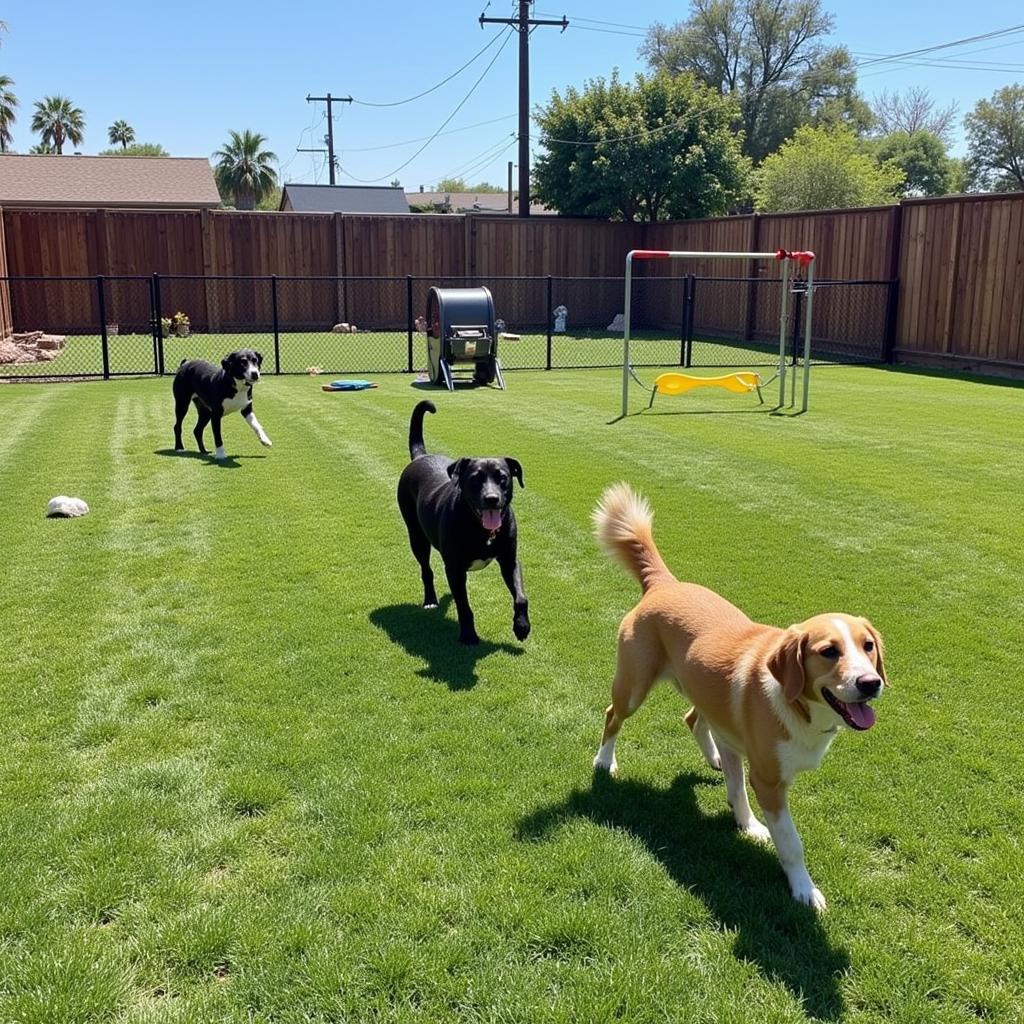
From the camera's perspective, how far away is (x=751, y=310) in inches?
917

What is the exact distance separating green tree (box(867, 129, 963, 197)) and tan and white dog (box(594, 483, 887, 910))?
60.9 metres

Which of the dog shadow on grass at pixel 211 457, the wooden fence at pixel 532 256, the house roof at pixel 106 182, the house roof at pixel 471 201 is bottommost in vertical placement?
the dog shadow on grass at pixel 211 457

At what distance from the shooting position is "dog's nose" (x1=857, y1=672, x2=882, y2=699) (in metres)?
2.47

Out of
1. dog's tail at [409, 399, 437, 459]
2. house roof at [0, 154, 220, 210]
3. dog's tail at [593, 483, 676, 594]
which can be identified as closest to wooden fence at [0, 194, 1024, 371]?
house roof at [0, 154, 220, 210]

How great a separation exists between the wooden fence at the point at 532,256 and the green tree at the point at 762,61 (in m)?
32.6

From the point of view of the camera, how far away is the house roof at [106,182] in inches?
1211

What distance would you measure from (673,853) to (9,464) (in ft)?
27.2

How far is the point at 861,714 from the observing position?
253cm

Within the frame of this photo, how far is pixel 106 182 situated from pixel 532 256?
15.2m

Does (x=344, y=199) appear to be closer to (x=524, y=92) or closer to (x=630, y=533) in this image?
(x=524, y=92)

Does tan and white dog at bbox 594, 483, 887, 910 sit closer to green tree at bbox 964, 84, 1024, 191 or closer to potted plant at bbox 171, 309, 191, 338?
potted plant at bbox 171, 309, 191, 338

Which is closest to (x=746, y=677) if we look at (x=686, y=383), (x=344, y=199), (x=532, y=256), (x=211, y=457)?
(x=211, y=457)

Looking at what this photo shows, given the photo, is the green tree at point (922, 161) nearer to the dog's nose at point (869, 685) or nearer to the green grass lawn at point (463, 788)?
the green grass lawn at point (463, 788)

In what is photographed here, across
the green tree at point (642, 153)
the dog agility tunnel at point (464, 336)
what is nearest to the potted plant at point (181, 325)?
the dog agility tunnel at point (464, 336)
